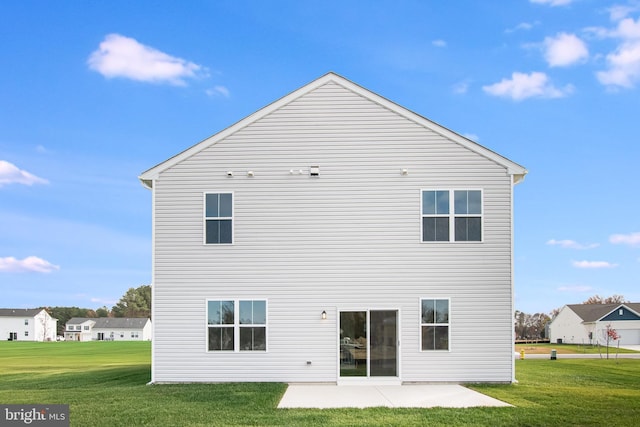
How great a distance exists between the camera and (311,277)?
47.4ft

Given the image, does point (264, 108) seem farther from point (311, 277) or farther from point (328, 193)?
point (311, 277)

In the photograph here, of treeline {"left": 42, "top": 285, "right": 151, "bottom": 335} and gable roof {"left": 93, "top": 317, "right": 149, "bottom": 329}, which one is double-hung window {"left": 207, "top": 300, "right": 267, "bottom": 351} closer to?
gable roof {"left": 93, "top": 317, "right": 149, "bottom": 329}

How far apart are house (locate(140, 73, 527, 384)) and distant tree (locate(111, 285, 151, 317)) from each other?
250 feet

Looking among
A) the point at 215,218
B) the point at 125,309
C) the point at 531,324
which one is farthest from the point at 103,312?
the point at 215,218

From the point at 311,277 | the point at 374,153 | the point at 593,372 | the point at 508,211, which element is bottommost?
the point at 593,372

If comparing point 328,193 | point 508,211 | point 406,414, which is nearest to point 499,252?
point 508,211

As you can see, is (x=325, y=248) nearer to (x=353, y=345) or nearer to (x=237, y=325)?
(x=353, y=345)

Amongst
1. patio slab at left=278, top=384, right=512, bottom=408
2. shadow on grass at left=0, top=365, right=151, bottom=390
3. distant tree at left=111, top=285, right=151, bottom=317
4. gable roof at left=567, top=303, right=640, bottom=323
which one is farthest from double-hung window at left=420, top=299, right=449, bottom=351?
distant tree at left=111, top=285, right=151, bottom=317

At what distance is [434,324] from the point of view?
1438 centimetres

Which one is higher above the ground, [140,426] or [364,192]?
[364,192]

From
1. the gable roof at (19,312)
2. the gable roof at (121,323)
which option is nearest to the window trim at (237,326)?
the gable roof at (121,323)

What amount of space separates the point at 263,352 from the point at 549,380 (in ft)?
28.4

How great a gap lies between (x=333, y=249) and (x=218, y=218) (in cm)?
314

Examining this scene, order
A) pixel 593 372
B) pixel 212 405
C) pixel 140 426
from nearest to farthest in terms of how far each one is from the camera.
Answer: pixel 140 426
pixel 212 405
pixel 593 372
